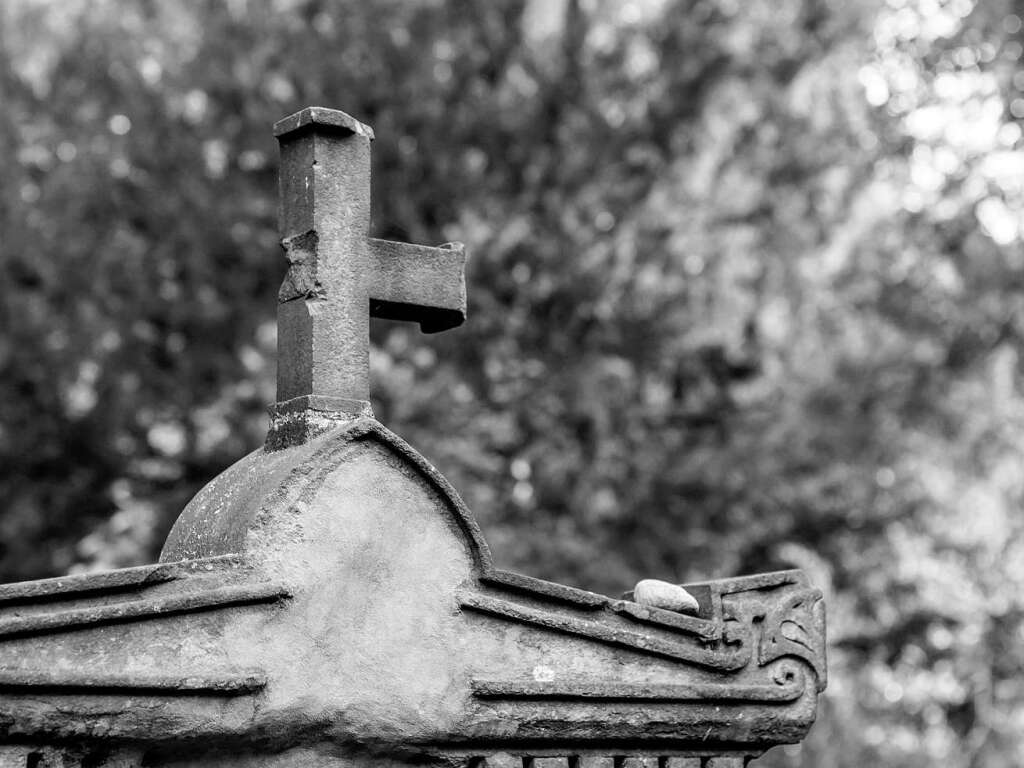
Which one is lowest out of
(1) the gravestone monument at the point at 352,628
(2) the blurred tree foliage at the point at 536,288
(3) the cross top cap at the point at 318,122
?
(1) the gravestone monument at the point at 352,628

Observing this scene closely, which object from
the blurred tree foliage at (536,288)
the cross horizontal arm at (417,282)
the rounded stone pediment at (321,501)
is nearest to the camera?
the rounded stone pediment at (321,501)

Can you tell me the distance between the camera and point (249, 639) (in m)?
2.59

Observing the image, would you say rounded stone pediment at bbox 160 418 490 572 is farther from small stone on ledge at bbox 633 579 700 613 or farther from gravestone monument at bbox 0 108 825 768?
small stone on ledge at bbox 633 579 700 613

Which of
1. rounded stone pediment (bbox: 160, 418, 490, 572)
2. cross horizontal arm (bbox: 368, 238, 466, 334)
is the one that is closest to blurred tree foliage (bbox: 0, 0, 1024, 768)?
cross horizontal arm (bbox: 368, 238, 466, 334)

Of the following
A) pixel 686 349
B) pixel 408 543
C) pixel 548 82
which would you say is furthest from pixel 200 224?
pixel 408 543

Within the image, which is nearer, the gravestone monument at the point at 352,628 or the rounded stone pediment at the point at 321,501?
the gravestone monument at the point at 352,628

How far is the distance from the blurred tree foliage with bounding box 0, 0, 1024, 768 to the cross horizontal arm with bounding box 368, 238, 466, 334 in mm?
4320

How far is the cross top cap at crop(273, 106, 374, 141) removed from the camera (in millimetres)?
2965

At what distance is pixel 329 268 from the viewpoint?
297cm

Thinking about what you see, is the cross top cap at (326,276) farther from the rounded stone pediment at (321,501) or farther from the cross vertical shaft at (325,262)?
the rounded stone pediment at (321,501)

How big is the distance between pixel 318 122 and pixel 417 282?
408 millimetres

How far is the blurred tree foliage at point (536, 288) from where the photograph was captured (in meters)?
7.88

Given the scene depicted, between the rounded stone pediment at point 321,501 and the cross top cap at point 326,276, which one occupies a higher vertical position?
the cross top cap at point 326,276

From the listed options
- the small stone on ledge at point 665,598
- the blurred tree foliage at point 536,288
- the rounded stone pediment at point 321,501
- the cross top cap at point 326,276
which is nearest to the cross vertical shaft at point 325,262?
the cross top cap at point 326,276
